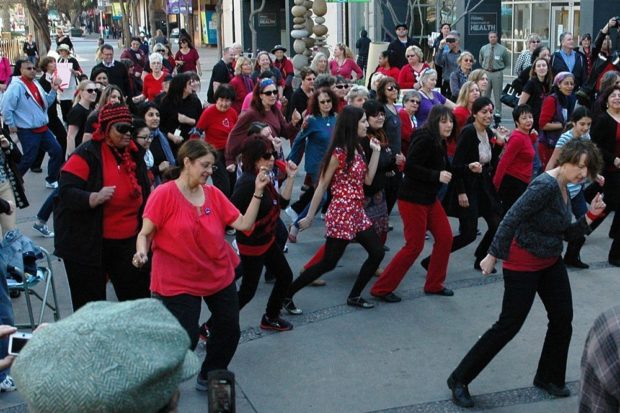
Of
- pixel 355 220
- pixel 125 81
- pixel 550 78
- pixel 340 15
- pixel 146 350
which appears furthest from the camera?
pixel 340 15

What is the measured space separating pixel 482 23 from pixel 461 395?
18864mm

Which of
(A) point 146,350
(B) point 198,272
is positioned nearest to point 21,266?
(B) point 198,272

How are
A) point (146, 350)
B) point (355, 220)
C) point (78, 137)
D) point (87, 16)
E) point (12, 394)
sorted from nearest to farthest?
point (146, 350) < point (12, 394) < point (355, 220) < point (78, 137) < point (87, 16)

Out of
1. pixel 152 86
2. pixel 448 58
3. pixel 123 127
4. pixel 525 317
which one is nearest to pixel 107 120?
pixel 123 127

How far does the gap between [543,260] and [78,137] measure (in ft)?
19.8

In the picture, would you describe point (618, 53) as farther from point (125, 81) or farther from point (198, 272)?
point (198, 272)

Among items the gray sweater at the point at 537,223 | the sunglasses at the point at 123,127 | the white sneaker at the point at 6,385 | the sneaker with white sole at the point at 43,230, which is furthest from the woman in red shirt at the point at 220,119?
the gray sweater at the point at 537,223

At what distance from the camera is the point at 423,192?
7523 millimetres

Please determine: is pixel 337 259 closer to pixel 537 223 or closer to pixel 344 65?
pixel 537 223

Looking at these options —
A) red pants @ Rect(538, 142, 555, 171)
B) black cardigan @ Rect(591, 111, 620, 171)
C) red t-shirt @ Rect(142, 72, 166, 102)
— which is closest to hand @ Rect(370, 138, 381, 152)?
black cardigan @ Rect(591, 111, 620, 171)

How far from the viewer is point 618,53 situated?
15.5m

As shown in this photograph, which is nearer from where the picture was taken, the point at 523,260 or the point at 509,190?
the point at 523,260

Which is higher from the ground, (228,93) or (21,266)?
(228,93)

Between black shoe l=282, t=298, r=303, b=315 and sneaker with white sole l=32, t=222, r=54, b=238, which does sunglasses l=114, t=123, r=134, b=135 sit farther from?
sneaker with white sole l=32, t=222, r=54, b=238
